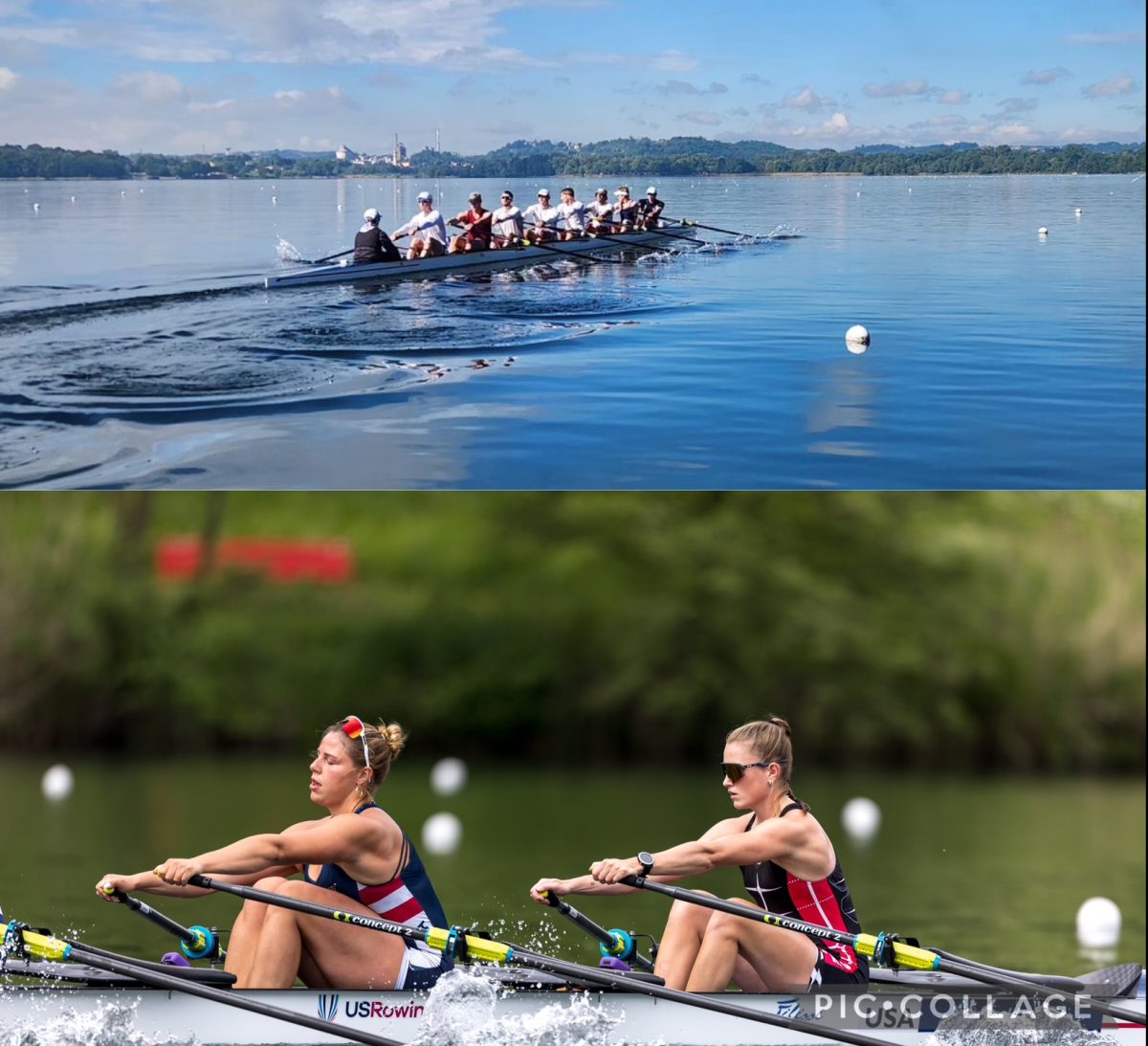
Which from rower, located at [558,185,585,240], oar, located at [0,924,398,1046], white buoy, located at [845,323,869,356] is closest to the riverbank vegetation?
white buoy, located at [845,323,869,356]

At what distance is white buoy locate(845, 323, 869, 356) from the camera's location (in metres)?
9.69

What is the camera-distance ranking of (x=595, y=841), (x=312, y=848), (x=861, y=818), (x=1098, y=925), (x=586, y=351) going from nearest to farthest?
1. (x=312, y=848)
2. (x=1098, y=925)
3. (x=595, y=841)
4. (x=861, y=818)
5. (x=586, y=351)

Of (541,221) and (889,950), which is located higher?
(541,221)

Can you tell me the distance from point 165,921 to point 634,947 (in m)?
1.04

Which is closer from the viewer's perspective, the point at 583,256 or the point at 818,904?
the point at 818,904

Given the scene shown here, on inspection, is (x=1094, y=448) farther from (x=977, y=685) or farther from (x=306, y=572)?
(x=306, y=572)

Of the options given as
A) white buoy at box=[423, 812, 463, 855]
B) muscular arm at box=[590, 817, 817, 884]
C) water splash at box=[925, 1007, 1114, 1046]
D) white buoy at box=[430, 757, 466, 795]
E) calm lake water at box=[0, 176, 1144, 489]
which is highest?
calm lake water at box=[0, 176, 1144, 489]

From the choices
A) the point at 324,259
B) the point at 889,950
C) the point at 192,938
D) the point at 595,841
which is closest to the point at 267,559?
the point at 324,259

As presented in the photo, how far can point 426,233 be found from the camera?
10.9m

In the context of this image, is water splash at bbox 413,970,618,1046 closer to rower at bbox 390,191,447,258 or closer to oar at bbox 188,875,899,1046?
oar at bbox 188,875,899,1046

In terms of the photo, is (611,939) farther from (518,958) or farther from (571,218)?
(571,218)

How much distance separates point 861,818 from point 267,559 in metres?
4.47

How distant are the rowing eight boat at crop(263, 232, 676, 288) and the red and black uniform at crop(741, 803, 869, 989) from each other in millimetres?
7506

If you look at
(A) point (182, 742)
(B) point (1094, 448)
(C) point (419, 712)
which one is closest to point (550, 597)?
(C) point (419, 712)
